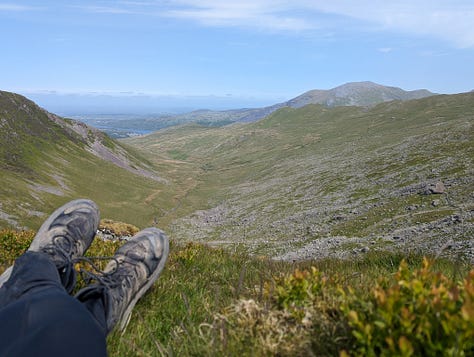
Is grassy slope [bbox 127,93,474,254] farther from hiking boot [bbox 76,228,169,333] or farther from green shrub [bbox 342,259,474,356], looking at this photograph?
green shrub [bbox 342,259,474,356]

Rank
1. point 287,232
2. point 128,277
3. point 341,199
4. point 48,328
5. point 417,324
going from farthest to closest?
point 341,199 → point 287,232 → point 128,277 → point 48,328 → point 417,324

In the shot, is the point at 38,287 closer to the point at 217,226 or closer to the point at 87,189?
the point at 217,226

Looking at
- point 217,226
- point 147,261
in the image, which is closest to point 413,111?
point 217,226

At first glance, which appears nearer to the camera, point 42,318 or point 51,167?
point 42,318

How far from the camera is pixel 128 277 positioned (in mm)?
4859

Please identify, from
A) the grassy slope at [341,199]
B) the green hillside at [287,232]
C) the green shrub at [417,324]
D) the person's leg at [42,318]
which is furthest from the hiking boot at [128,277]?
the grassy slope at [341,199]

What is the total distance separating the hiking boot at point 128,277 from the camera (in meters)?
3.96

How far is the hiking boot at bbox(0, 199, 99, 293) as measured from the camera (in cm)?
461

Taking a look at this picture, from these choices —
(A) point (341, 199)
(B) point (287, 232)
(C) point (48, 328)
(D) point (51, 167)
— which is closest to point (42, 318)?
(C) point (48, 328)

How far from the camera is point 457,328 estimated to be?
6.96ft

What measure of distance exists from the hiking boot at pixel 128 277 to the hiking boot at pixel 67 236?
0.48 meters

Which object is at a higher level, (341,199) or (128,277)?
(128,277)

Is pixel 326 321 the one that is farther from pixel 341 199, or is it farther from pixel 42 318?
pixel 341 199

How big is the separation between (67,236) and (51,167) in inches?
3981
